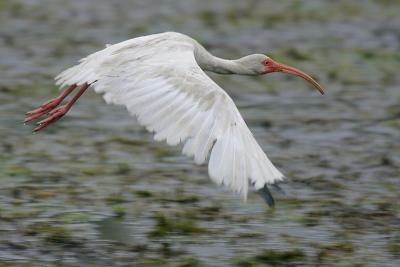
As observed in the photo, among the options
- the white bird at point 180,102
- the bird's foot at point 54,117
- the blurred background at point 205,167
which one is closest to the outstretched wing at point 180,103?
the white bird at point 180,102

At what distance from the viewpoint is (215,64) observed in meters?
12.5

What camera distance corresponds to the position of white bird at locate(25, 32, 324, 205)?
8.88 metres

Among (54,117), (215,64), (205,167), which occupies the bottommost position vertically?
(205,167)

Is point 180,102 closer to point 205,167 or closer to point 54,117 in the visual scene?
point 54,117

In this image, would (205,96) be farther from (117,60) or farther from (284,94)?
(284,94)

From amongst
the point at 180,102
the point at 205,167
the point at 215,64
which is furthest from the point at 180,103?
the point at 205,167

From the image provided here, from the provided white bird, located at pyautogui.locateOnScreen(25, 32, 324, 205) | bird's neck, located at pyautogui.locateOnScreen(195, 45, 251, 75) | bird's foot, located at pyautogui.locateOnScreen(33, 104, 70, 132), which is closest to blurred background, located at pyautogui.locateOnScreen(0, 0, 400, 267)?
bird's foot, located at pyautogui.locateOnScreen(33, 104, 70, 132)

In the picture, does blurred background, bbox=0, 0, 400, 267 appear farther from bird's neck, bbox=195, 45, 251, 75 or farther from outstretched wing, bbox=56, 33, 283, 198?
outstretched wing, bbox=56, 33, 283, 198

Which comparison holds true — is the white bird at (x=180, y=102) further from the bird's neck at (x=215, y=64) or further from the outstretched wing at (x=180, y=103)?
the bird's neck at (x=215, y=64)

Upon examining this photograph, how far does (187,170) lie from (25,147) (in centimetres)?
208

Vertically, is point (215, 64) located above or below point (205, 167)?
above

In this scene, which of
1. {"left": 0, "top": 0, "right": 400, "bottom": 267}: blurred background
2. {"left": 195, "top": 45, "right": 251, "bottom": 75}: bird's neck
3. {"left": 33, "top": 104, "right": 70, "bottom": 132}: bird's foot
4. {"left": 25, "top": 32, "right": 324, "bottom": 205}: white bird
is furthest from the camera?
{"left": 195, "top": 45, "right": 251, "bottom": 75}: bird's neck

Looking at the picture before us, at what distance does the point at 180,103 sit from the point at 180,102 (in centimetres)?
1

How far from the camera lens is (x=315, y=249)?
1097 centimetres
